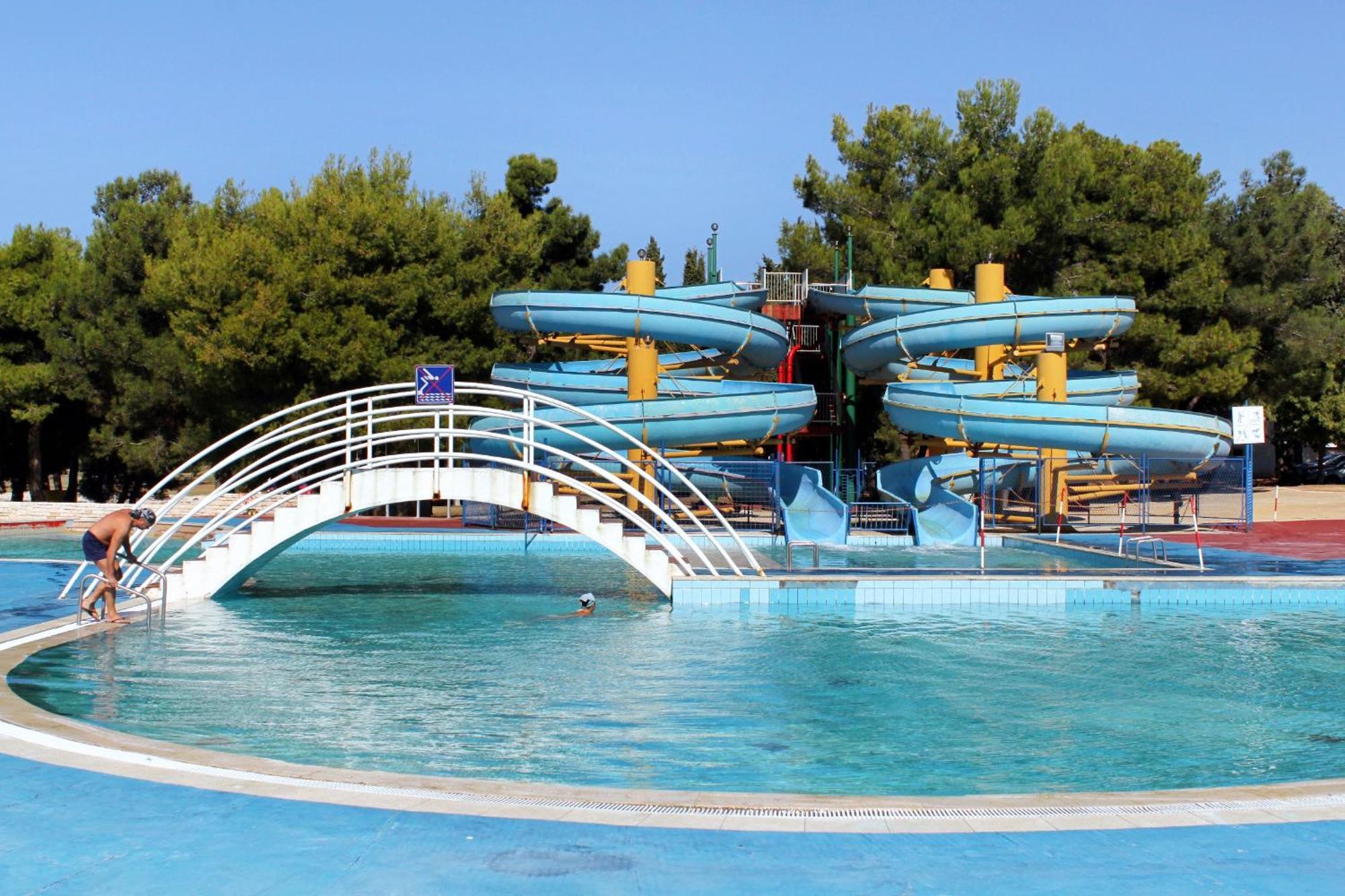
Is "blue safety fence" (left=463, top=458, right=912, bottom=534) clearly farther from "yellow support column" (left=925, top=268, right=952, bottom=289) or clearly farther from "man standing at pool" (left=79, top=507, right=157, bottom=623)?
"man standing at pool" (left=79, top=507, right=157, bottom=623)

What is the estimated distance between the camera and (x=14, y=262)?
4134 centimetres

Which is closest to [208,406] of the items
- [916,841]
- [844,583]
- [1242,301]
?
[844,583]

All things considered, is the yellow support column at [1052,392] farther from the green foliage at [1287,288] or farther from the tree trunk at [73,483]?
the tree trunk at [73,483]

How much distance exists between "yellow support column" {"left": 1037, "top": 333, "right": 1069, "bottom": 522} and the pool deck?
20878 mm

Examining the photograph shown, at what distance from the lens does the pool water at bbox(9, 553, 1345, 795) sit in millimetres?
8254

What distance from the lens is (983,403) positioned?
25.9m

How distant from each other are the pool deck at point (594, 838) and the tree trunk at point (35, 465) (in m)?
37.7

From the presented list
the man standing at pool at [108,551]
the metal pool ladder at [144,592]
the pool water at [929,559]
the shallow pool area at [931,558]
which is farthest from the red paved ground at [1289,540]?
the man standing at pool at [108,551]

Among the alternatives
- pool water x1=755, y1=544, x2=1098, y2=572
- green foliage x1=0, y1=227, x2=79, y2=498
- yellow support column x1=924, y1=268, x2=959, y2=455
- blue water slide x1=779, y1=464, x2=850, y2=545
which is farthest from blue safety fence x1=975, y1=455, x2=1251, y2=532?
green foliage x1=0, y1=227, x2=79, y2=498

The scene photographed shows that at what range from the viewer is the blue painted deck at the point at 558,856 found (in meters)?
5.18

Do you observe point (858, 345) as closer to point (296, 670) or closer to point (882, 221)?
point (882, 221)

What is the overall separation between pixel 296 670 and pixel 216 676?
27.2 inches

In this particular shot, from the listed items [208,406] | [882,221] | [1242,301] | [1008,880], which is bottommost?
[1008,880]

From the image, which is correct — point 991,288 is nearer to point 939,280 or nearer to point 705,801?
point 939,280
